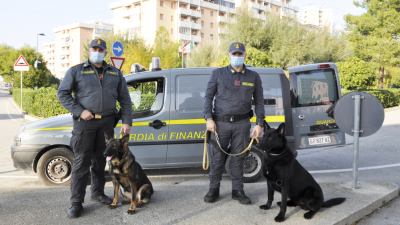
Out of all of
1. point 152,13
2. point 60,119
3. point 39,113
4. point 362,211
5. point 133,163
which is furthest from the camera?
point 152,13

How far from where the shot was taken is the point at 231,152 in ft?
16.3

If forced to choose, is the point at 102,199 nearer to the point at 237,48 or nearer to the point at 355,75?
the point at 237,48

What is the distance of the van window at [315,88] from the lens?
6906 millimetres

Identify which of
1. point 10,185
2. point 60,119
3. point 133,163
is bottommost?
point 10,185

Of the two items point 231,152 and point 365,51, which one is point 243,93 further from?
point 365,51

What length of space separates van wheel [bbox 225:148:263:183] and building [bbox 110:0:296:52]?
70070 millimetres

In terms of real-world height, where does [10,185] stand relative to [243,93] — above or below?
below

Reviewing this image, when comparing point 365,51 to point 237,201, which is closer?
point 237,201

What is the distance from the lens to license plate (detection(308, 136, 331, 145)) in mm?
6871

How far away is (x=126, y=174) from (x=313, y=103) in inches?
151

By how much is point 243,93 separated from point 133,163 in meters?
1.51

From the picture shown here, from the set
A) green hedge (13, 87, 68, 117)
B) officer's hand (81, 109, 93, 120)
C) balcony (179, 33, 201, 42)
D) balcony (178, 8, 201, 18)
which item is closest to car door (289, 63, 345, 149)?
officer's hand (81, 109, 93, 120)

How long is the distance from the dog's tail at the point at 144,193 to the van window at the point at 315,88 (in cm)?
324

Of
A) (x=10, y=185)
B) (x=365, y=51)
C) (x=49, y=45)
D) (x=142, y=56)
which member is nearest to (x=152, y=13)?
(x=142, y=56)
